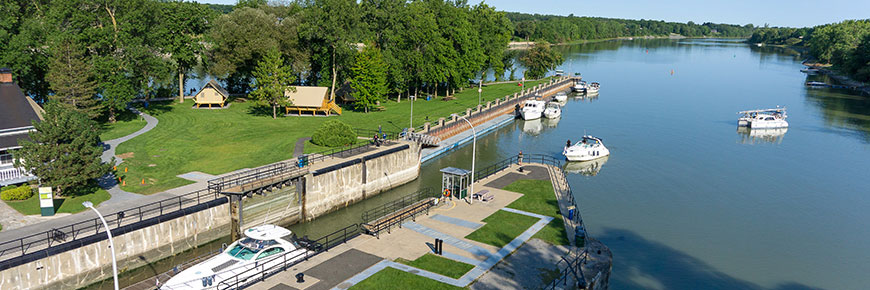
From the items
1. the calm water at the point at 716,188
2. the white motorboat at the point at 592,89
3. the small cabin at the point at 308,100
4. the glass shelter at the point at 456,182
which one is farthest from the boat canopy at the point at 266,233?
the white motorboat at the point at 592,89

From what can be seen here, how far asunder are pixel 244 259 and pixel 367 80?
48.2 m

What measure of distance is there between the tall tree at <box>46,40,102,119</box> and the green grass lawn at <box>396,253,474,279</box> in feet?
128

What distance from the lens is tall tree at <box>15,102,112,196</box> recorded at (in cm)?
3478

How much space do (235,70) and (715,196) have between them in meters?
61.6

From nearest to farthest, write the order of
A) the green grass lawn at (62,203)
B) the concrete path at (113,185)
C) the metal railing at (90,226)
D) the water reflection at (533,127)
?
the metal railing at (90,226)
the green grass lawn at (62,203)
the concrete path at (113,185)
the water reflection at (533,127)

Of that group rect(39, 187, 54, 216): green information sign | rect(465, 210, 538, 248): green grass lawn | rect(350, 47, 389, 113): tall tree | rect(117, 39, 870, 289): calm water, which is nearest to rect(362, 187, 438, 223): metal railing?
rect(117, 39, 870, 289): calm water

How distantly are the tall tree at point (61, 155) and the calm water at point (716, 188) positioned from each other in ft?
81.6

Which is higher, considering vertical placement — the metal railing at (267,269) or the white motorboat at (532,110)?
the white motorboat at (532,110)

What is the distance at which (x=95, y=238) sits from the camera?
29.9 m

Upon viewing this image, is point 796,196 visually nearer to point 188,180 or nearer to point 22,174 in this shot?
point 188,180

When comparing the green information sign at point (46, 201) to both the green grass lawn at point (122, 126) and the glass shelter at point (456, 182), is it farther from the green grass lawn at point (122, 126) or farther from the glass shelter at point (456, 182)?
the glass shelter at point (456, 182)

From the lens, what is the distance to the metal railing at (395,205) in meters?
43.1

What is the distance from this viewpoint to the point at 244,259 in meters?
27.9

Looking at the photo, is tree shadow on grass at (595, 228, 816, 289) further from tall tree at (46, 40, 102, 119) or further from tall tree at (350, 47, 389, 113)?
tall tree at (46, 40, 102, 119)
